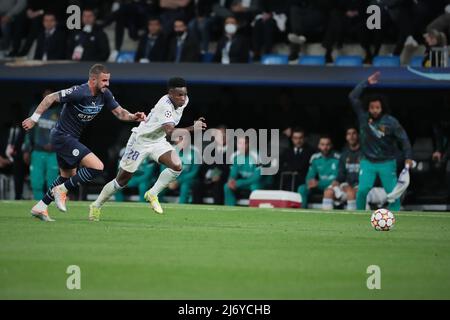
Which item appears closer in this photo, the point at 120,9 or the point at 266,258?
the point at 266,258

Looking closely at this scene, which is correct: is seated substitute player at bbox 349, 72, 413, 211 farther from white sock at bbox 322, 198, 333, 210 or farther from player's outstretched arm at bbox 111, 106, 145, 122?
player's outstretched arm at bbox 111, 106, 145, 122

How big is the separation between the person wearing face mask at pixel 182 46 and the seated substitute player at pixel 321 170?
3.38 meters

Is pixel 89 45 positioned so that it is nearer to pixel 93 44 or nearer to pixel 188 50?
pixel 93 44

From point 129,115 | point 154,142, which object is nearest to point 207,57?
point 154,142

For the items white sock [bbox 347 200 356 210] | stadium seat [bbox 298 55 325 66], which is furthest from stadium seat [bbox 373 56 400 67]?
white sock [bbox 347 200 356 210]

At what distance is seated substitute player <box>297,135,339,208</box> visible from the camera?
904 inches

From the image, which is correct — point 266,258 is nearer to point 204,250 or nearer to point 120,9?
point 204,250

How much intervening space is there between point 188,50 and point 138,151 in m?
7.47

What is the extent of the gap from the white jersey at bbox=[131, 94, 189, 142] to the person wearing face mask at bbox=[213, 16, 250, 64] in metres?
6.74

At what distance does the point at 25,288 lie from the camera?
10.7 meters

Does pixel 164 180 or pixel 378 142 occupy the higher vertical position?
pixel 378 142

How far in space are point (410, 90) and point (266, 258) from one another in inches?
473

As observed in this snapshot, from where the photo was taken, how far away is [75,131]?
17000 mm

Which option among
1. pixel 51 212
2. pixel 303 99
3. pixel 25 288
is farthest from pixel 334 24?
pixel 25 288
